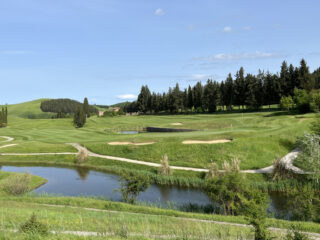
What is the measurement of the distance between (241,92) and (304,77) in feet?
64.6

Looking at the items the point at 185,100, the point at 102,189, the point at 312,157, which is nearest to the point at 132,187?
the point at 102,189

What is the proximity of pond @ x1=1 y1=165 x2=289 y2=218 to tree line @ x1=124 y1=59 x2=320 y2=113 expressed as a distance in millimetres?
57366

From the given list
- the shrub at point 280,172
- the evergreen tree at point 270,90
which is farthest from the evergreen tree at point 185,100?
the shrub at point 280,172

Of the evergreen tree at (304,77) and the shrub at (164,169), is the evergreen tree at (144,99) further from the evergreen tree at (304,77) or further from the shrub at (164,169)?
the shrub at (164,169)

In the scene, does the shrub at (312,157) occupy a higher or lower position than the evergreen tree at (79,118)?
lower

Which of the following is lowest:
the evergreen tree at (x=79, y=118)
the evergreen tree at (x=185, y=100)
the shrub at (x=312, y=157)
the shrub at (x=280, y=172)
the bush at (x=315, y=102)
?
the shrub at (x=280, y=172)

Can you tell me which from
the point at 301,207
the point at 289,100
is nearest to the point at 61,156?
the point at 301,207

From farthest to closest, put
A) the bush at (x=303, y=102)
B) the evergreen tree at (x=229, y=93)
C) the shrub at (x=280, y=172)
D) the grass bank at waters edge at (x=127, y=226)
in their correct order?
the evergreen tree at (x=229, y=93)
the bush at (x=303, y=102)
the shrub at (x=280, y=172)
the grass bank at waters edge at (x=127, y=226)

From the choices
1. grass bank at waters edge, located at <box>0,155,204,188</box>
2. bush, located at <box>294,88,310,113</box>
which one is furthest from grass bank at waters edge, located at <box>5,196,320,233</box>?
bush, located at <box>294,88,310,113</box>

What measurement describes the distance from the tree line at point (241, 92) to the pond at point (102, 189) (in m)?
57.4

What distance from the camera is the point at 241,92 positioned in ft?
294

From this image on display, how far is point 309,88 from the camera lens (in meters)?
73.4

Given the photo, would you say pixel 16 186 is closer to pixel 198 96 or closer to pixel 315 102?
pixel 315 102

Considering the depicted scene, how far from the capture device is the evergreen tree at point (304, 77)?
74.2 metres
